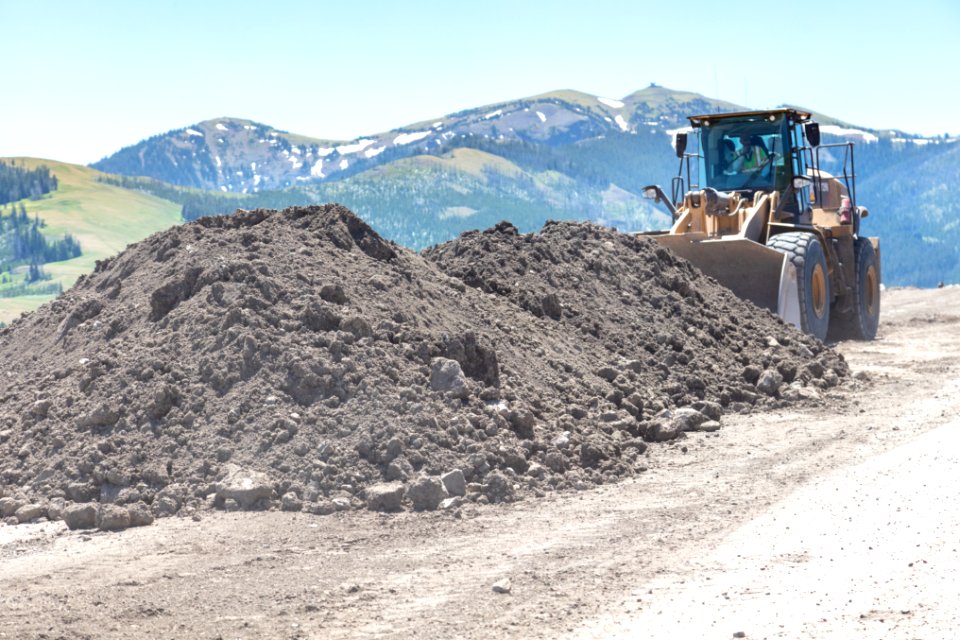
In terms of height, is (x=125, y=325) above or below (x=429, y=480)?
above

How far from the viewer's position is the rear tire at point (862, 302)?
663 inches

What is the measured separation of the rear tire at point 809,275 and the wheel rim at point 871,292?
168 cm

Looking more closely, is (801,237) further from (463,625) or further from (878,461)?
(463,625)

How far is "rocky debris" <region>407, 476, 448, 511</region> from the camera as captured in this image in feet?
23.9

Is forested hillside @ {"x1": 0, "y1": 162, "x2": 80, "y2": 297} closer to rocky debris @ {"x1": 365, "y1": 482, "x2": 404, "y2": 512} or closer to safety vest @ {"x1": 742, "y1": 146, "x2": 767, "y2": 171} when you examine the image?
safety vest @ {"x1": 742, "y1": 146, "x2": 767, "y2": 171}

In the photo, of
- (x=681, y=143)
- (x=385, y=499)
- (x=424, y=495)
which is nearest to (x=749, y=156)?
(x=681, y=143)

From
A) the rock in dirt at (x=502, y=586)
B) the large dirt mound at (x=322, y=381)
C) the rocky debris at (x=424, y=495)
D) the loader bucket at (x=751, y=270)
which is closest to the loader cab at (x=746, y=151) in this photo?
the loader bucket at (x=751, y=270)

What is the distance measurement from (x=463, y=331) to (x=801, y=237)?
6.88 metres

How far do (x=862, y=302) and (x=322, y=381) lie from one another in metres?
10.9

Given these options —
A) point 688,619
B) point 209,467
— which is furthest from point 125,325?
point 688,619

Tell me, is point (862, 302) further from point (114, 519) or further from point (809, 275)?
point (114, 519)

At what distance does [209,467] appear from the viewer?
7535 millimetres

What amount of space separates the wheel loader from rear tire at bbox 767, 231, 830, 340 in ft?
Result: 0.04

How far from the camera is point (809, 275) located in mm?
15062
